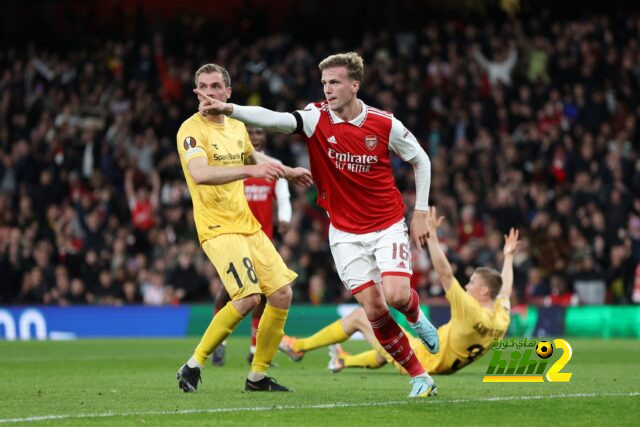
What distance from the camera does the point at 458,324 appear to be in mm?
11508

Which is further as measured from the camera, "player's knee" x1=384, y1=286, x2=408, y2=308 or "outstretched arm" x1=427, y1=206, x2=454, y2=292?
"outstretched arm" x1=427, y1=206, x2=454, y2=292

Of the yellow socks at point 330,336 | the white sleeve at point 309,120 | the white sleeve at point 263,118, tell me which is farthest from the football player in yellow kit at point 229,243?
the yellow socks at point 330,336

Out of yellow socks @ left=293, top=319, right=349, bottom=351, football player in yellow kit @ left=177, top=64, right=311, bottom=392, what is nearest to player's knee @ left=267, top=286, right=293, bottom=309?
football player in yellow kit @ left=177, top=64, right=311, bottom=392

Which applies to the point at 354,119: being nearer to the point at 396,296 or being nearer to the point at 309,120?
the point at 309,120

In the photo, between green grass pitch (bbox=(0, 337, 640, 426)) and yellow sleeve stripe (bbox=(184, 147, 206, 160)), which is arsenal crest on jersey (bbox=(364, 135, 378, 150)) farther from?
green grass pitch (bbox=(0, 337, 640, 426))

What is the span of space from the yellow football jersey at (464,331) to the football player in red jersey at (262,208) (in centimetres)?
250

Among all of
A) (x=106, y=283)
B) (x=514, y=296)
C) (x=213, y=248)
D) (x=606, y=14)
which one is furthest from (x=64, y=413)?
(x=606, y=14)

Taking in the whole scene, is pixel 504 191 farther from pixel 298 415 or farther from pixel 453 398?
pixel 298 415

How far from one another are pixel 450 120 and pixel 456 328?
45.0 ft

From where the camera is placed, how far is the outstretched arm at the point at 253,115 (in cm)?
865

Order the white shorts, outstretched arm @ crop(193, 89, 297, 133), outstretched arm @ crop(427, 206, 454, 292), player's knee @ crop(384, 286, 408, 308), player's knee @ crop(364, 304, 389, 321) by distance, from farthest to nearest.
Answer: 1. outstretched arm @ crop(427, 206, 454, 292)
2. player's knee @ crop(364, 304, 389, 321)
3. the white shorts
4. player's knee @ crop(384, 286, 408, 308)
5. outstretched arm @ crop(193, 89, 297, 133)

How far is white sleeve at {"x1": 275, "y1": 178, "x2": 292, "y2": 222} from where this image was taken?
13656mm

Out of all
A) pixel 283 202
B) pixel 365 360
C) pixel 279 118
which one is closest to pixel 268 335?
pixel 279 118

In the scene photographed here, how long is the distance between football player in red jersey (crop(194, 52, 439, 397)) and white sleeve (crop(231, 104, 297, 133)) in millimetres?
151
